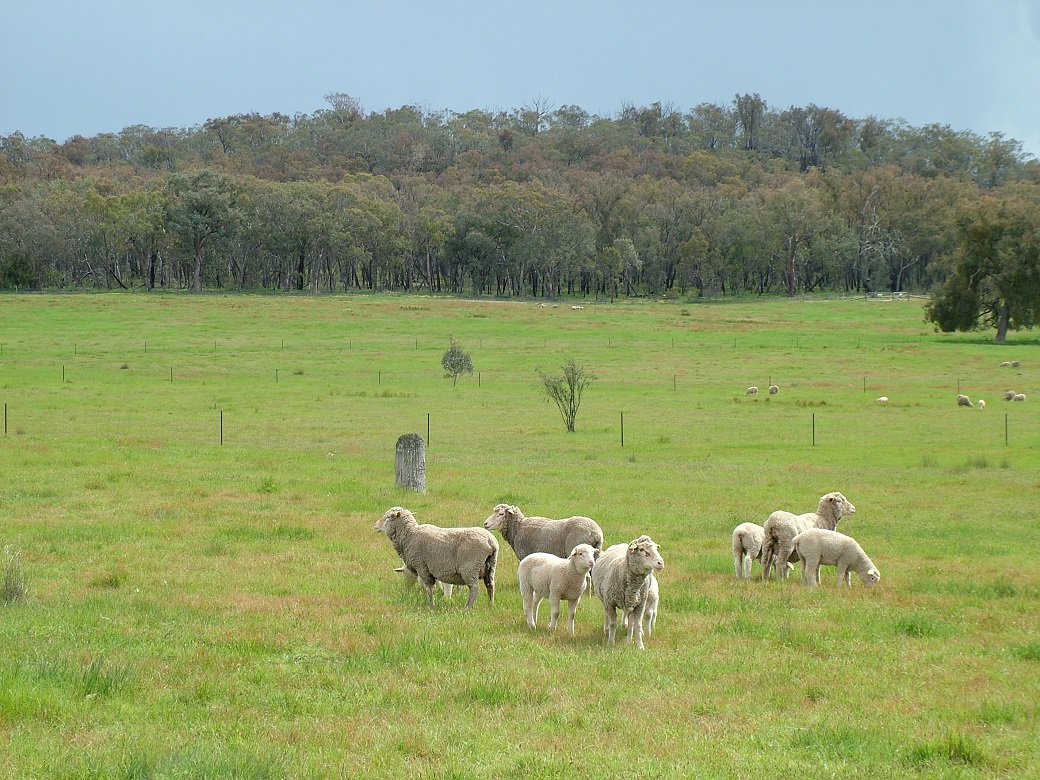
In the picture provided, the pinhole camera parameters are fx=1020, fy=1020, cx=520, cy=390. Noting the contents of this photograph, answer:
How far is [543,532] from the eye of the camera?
14.3 metres

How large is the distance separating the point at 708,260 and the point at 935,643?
137383 millimetres

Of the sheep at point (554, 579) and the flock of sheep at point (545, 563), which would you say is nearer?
the flock of sheep at point (545, 563)

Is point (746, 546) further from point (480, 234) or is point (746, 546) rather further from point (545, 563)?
point (480, 234)

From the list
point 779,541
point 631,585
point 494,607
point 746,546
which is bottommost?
point 494,607

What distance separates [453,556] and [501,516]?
1.77 metres

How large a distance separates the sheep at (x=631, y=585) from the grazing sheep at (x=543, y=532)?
8.33 feet

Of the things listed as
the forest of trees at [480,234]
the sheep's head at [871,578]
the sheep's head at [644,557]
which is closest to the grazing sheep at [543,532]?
the sheep's head at [644,557]

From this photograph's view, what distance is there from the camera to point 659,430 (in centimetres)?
3966

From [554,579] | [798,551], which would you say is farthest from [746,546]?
[554,579]

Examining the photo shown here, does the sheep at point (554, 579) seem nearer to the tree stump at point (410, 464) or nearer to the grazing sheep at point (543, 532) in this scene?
the grazing sheep at point (543, 532)

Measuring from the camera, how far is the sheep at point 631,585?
10.8m

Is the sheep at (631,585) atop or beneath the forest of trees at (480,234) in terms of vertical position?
beneath

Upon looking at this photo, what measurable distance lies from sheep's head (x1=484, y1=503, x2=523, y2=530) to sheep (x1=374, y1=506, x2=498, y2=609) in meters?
1.17

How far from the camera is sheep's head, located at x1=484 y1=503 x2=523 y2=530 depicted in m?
14.3
